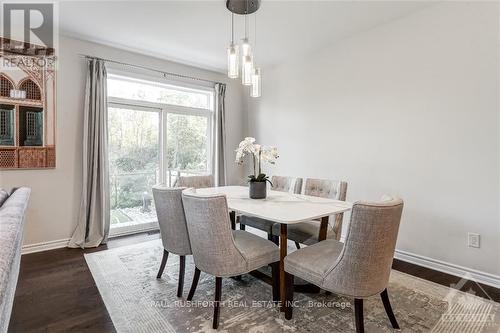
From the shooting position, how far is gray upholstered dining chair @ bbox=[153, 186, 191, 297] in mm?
2211

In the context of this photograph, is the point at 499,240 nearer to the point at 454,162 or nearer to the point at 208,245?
the point at 454,162

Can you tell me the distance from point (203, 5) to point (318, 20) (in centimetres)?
128

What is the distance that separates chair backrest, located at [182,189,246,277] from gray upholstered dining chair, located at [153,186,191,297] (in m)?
0.24

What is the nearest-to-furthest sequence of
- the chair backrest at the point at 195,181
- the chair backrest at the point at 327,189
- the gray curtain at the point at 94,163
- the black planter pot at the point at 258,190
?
the black planter pot at the point at 258,190
the chair backrest at the point at 327,189
the chair backrest at the point at 195,181
the gray curtain at the point at 94,163

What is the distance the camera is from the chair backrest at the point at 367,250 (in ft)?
5.03

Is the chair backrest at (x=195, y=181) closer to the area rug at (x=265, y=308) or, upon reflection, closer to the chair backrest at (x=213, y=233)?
the area rug at (x=265, y=308)

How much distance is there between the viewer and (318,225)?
9.04ft

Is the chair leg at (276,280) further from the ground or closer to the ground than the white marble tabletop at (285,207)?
closer to the ground

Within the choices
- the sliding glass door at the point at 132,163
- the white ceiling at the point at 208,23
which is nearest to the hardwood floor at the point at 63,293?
the sliding glass door at the point at 132,163

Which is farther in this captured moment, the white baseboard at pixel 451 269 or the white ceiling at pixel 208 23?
the white ceiling at pixel 208 23

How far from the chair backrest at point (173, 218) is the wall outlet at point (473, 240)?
2.64 m

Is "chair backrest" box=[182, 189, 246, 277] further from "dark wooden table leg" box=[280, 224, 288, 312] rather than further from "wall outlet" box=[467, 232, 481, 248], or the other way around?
"wall outlet" box=[467, 232, 481, 248]

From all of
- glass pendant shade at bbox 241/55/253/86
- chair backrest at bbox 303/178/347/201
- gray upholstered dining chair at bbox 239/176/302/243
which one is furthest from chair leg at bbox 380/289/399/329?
glass pendant shade at bbox 241/55/253/86

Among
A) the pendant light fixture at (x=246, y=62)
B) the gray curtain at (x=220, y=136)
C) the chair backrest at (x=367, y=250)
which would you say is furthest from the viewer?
the gray curtain at (x=220, y=136)
